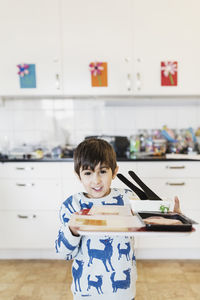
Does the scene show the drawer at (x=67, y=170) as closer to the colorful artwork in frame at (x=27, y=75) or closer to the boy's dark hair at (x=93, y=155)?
the colorful artwork in frame at (x=27, y=75)

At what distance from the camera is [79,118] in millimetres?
2557

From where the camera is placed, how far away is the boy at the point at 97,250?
834 millimetres

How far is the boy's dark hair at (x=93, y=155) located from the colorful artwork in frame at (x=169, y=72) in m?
1.48

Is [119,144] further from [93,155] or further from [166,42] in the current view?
[93,155]

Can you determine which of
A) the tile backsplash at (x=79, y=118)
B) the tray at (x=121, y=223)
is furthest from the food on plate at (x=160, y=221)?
the tile backsplash at (x=79, y=118)

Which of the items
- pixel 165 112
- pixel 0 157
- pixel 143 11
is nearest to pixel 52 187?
pixel 0 157

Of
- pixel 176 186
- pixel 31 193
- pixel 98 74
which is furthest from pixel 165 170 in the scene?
pixel 31 193

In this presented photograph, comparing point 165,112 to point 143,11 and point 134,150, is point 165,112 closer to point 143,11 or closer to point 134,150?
point 134,150

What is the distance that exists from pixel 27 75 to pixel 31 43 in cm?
26

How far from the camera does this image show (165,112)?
2533 mm

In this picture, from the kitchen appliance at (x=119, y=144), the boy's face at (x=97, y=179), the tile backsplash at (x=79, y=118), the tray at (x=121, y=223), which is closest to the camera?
the tray at (x=121, y=223)

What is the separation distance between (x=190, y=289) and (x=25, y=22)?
2342mm

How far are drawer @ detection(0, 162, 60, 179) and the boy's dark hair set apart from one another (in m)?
1.20

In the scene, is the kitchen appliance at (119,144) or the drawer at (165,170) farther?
the kitchen appliance at (119,144)
